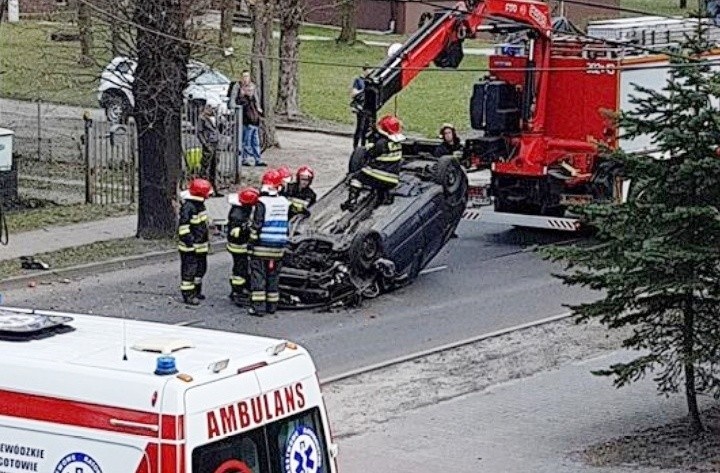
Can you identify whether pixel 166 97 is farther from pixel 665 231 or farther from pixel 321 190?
pixel 665 231

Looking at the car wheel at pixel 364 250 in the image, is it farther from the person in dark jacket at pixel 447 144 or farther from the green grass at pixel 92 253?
the green grass at pixel 92 253

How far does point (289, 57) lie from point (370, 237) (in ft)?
44.4

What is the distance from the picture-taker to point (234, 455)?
6.91 meters

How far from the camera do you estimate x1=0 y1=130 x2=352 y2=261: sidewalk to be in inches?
813

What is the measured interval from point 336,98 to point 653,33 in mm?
18280

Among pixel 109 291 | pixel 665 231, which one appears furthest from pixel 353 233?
pixel 665 231

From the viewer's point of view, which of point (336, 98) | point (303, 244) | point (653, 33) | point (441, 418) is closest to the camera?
point (441, 418)

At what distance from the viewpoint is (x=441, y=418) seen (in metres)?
13.1

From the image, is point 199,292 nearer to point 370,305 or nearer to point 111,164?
point 370,305

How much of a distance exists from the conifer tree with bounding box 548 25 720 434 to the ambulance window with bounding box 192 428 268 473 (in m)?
5.31

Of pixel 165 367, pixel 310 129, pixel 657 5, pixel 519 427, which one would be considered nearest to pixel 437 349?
pixel 519 427

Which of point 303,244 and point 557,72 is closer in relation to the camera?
point 303,244

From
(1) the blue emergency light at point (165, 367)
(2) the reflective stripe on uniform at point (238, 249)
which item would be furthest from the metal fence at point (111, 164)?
(1) the blue emergency light at point (165, 367)

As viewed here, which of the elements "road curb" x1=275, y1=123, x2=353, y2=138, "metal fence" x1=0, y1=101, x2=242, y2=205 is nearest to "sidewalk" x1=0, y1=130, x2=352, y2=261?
"road curb" x1=275, y1=123, x2=353, y2=138
